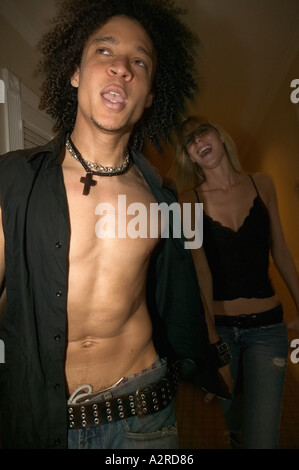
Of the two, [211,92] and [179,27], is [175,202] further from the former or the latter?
[211,92]

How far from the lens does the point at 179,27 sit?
1.26m

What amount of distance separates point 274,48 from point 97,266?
7.87ft

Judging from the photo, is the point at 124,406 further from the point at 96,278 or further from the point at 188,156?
the point at 188,156

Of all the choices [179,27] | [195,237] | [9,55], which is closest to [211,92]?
[179,27]

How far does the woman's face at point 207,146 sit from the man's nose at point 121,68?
1.80 ft

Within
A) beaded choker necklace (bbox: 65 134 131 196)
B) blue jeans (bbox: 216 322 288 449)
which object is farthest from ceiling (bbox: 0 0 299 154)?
blue jeans (bbox: 216 322 288 449)

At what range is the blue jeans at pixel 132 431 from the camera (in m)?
0.74

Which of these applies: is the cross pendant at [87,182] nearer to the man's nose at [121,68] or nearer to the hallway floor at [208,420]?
the man's nose at [121,68]

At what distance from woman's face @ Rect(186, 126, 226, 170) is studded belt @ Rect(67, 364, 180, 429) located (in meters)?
0.93

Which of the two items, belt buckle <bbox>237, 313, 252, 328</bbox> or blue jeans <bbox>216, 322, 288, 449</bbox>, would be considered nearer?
blue jeans <bbox>216, 322, 288, 449</bbox>

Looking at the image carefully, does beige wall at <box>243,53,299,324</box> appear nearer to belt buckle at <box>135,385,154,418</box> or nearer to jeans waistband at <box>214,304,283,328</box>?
jeans waistband at <box>214,304,283,328</box>

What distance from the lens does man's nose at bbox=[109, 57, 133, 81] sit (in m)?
0.83

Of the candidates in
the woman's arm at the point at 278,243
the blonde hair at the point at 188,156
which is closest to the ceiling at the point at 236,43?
the blonde hair at the point at 188,156
